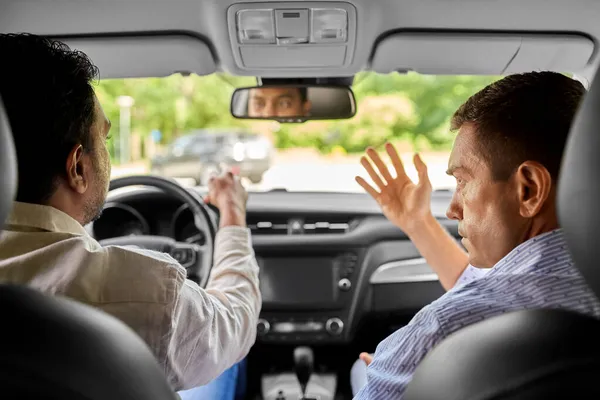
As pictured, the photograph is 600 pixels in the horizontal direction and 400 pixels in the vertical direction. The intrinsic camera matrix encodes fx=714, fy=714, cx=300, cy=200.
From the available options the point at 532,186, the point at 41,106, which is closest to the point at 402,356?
the point at 532,186

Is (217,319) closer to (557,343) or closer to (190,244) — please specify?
(557,343)

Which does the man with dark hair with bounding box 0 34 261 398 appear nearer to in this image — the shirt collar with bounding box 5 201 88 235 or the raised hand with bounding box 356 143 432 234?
the shirt collar with bounding box 5 201 88 235

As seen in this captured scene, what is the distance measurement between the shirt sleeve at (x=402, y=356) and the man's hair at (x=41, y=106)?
2.91 feet

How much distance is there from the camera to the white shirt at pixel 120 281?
1609mm

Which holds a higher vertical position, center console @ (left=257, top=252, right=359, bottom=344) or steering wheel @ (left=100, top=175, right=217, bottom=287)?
steering wheel @ (left=100, top=175, right=217, bottom=287)

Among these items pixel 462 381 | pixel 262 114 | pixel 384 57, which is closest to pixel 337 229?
pixel 262 114

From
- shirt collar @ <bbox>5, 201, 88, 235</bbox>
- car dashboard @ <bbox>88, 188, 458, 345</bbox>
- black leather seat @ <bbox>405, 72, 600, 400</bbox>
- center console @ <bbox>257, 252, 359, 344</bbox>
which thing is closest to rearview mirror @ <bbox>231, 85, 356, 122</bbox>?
car dashboard @ <bbox>88, 188, 458, 345</bbox>

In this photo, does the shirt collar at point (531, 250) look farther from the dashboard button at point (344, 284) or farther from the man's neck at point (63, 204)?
the dashboard button at point (344, 284)

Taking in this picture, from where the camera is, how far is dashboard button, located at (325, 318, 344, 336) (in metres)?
4.00

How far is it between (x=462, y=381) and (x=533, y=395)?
0.38 ft

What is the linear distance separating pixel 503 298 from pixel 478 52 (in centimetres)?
193

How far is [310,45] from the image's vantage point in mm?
2912

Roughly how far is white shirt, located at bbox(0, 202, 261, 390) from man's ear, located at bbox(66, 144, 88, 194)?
0.08 m

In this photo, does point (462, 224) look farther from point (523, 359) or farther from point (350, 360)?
point (350, 360)
